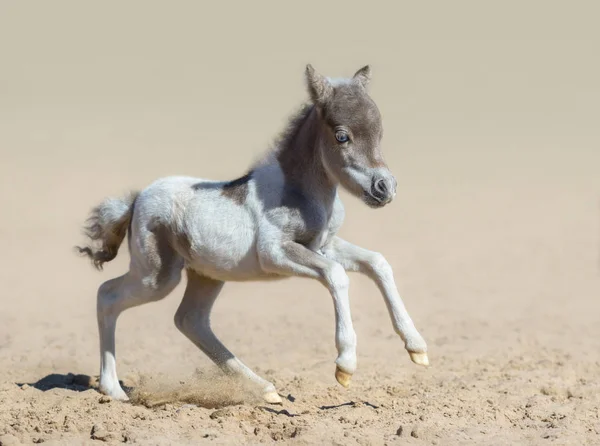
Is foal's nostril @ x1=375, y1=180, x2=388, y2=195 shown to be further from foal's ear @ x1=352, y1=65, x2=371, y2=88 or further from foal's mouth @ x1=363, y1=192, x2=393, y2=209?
foal's ear @ x1=352, y1=65, x2=371, y2=88

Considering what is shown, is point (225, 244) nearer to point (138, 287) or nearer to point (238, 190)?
point (238, 190)

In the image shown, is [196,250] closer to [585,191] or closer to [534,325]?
[534,325]

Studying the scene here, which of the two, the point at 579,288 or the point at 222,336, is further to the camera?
the point at 579,288

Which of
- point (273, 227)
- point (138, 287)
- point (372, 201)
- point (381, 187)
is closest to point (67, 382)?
point (138, 287)

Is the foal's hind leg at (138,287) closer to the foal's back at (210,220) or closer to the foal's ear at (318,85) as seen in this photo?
the foal's back at (210,220)

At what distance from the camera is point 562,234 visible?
17094 mm

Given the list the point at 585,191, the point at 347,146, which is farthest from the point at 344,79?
the point at 585,191

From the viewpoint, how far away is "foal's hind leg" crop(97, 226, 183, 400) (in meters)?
7.72

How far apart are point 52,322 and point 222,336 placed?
2064mm

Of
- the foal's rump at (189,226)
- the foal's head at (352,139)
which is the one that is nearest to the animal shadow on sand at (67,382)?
the foal's rump at (189,226)

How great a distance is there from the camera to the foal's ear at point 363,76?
23.8ft

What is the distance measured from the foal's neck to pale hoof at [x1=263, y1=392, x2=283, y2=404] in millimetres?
1574

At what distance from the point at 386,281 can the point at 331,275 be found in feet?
1.63

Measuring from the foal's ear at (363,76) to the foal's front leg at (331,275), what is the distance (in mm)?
1334
